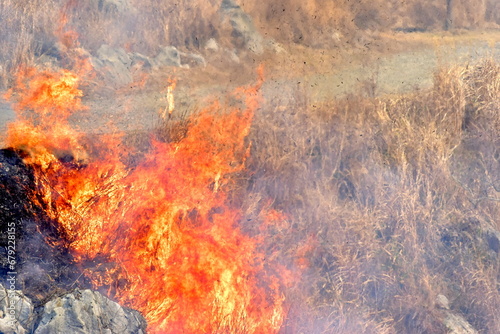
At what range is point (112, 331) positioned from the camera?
4816 mm

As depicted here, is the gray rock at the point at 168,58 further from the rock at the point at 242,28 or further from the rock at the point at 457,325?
the rock at the point at 457,325

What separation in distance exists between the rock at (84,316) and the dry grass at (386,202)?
193cm

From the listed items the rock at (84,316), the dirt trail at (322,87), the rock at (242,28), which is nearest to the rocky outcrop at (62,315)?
the rock at (84,316)

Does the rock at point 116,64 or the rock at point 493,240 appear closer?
the rock at point 493,240

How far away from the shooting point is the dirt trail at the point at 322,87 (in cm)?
922

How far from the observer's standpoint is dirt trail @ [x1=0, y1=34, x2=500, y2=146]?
9.22 meters

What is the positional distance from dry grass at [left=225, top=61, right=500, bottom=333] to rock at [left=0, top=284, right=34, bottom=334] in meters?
2.74

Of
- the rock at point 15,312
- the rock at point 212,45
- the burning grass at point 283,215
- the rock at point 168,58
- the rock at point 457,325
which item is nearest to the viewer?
the rock at point 15,312

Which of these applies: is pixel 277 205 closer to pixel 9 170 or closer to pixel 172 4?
pixel 9 170

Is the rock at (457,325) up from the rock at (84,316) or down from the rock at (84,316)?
down

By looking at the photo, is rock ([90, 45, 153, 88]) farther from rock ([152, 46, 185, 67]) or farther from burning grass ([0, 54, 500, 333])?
burning grass ([0, 54, 500, 333])

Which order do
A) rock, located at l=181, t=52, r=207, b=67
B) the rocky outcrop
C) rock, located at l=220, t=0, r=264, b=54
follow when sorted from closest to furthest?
the rocky outcrop, rock, located at l=181, t=52, r=207, b=67, rock, located at l=220, t=0, r=264, b=54

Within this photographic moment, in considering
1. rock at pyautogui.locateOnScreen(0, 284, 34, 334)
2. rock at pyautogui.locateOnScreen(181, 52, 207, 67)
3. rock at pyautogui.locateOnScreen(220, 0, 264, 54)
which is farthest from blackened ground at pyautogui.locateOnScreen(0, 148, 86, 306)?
rock at pyautogui.locateOnScreen(220, 0, 264, 54)

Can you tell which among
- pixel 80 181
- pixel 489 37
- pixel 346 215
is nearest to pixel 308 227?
pixel 346 215
